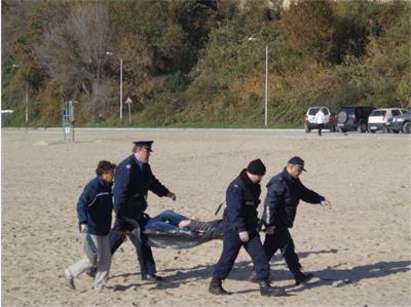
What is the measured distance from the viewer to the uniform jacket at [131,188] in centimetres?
968

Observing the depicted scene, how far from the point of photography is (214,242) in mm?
12547

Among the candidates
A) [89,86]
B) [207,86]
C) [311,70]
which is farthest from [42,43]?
[311,70]

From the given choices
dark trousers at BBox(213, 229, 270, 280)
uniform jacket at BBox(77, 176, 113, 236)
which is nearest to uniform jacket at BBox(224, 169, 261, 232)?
dark trousers at BBox(213, 229, 270, 280)

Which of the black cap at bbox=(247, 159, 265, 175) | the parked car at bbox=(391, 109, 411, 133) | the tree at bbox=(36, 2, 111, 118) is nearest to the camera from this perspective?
the black cap at bbox=(247, 159, 265, 175)

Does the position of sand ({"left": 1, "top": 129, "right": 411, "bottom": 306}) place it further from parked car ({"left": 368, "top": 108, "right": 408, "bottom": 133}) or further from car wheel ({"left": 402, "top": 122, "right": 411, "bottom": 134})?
parked car ({"left": 368, "top": 108, "right": 408, "bottom": 133})

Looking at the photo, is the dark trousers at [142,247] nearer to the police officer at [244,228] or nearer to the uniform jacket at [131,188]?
the uniform jacket at [131,188]

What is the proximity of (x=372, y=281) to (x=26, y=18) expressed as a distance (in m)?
79.0

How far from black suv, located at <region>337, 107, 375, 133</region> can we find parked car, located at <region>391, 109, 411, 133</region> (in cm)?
261

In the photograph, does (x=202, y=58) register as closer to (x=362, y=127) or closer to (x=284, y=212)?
(x=362, y=127)

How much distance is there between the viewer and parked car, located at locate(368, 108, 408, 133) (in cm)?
4506

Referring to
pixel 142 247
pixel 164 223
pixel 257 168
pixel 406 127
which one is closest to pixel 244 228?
pixel 257 168

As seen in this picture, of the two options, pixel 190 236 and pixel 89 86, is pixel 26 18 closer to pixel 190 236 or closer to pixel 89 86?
pixel 89 86

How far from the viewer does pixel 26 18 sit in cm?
8469

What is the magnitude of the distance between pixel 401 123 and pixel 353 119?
3267 mm
